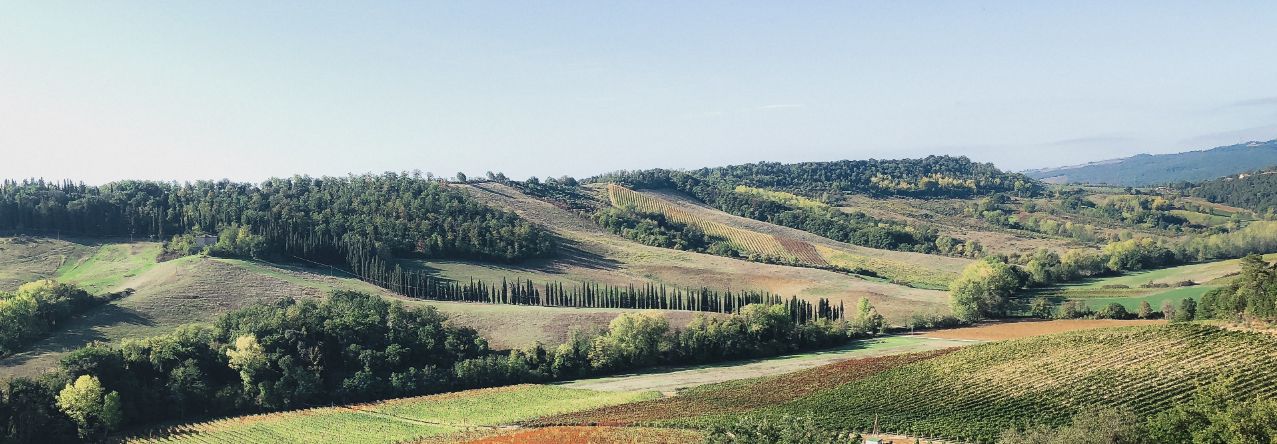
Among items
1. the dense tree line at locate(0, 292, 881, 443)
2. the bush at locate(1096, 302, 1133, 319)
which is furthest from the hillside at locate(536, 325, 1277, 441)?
the bush at locate(1096, 302, 1133, 319)

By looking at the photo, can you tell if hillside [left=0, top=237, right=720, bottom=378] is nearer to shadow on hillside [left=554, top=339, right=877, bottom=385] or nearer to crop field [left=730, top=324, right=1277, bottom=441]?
shadow on hillside [left=554, top=339, right=877, bottom=385]

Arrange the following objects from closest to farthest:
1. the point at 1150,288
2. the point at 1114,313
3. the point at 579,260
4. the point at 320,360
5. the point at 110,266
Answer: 1. the point at 320,360
2. the point at 1114,313
3. the point at 1150,288
4. the point at 110,266
5. the point at 579,260

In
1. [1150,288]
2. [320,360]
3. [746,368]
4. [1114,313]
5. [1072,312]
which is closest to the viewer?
[320,360]

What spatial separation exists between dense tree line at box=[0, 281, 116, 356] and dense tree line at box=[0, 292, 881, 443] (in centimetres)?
1127

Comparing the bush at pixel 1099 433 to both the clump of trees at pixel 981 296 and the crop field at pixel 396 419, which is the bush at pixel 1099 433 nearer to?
the crop field at pixel 396 419

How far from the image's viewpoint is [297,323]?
83625 millimetres

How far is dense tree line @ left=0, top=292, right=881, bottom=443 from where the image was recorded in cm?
7069

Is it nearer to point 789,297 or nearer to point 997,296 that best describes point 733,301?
point 789,297

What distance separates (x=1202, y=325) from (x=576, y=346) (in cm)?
6292

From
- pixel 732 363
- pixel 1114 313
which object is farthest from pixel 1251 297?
pixel 732 363

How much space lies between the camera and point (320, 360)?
8150 centimetres

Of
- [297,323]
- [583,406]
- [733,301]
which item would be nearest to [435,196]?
[733,301]

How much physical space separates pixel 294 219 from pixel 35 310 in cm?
5875

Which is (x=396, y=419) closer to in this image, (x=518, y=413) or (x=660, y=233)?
(x=518, y=413)
